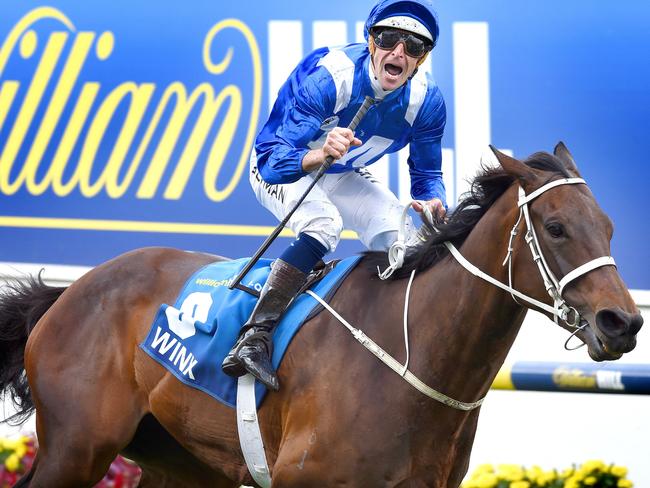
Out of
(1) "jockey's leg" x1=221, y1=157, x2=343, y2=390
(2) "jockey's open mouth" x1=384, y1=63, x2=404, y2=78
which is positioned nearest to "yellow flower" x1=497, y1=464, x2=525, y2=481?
(1) "jockey's leg" x1=221, y1=157, x2=343, y2=390

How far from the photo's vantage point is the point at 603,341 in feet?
10.4

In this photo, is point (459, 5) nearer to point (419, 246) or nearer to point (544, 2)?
point (544, 2)

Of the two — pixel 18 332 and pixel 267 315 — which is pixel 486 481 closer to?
pixel 267 315

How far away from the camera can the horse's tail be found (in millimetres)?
4871

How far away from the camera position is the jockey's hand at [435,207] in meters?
3.98

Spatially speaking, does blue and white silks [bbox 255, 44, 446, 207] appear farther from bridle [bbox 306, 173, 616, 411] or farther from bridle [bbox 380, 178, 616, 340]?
bridle [bbox 380, 178, 616, 340]

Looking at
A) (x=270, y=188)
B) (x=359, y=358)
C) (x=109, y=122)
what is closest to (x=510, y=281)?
(x=359, y=358)

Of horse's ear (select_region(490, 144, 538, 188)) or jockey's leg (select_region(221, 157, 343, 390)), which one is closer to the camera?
horse's ear (select_region(490, 144, 538, 188))

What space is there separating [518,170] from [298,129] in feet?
2.68

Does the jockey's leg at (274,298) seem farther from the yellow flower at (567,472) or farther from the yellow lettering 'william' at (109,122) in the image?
the yellow lettering 'william' at (109,122)

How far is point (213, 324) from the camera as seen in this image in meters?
4.11

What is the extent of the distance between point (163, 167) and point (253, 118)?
1.98 ft

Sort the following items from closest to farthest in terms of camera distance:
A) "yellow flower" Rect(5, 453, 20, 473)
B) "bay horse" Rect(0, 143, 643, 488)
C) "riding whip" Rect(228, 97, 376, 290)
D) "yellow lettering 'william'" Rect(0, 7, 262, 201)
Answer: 1. "bay horse" Rect(0, 143, 643, 488)
2. "riding whip" Rect(228, 97, 376, 290)
3. "yellow flower" Rect(5, 453, 20, 473)
4. "yellow lettering 'william'" Rect(0, 7, 262, 201)

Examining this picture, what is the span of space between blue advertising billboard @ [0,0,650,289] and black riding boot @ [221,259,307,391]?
224cm
